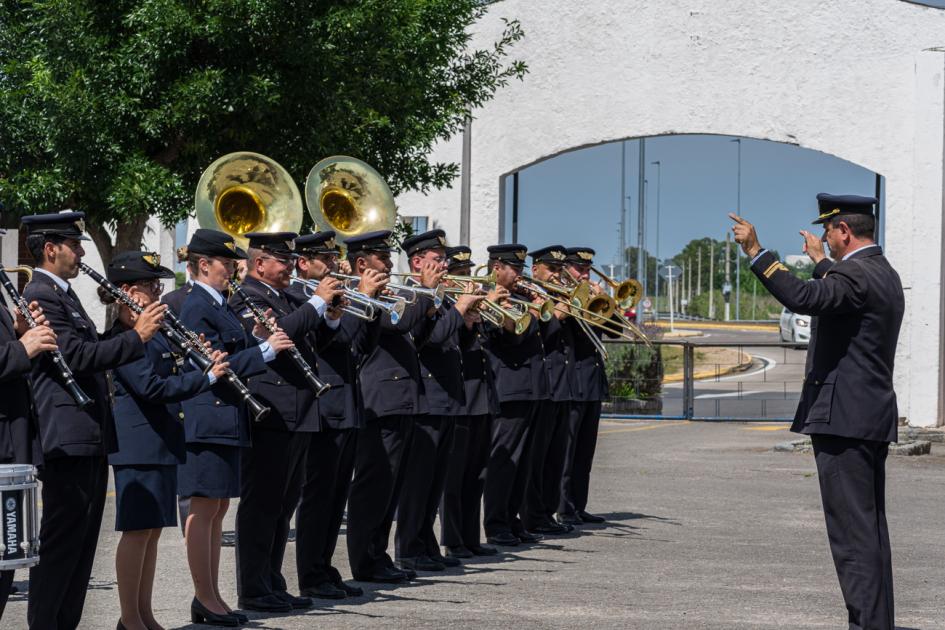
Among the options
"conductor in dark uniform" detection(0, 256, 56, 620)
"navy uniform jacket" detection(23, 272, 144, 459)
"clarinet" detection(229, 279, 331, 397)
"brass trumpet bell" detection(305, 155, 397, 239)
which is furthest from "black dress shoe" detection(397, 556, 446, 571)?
"conductor in dark uniform" detection(0, 256, 56, 620)

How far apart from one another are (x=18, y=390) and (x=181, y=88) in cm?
878

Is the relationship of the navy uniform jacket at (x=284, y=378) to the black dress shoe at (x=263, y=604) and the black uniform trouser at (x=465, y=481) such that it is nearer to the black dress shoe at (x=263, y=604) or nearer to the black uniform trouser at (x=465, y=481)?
the black dress shoe at (x=263, y=604)

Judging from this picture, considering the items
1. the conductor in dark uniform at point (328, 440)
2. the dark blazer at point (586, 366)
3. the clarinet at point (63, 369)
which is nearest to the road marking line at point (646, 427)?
the dark blazer at point (586, 366)

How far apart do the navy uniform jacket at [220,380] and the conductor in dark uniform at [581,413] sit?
4.59 meters

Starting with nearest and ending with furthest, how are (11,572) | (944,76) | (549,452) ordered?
(11,572)
(549,452)
(944,76)

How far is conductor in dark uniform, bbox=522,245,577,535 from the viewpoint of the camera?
11656 millimetres

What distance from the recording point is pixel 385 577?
9234 millimetres

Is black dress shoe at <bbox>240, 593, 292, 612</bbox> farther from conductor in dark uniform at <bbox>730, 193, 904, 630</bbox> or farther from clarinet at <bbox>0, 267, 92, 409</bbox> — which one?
conductor in dark uniform at <bbox>730, 193, 904, 630</bbox>

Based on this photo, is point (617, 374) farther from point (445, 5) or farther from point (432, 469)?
point (432, 469)

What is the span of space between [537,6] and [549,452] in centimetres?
1031

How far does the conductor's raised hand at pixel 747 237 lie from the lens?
7082 millimetres

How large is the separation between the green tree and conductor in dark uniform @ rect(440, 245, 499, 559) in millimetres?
5166

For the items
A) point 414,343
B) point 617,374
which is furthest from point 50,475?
point 617,374

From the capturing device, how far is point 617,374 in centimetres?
2302
